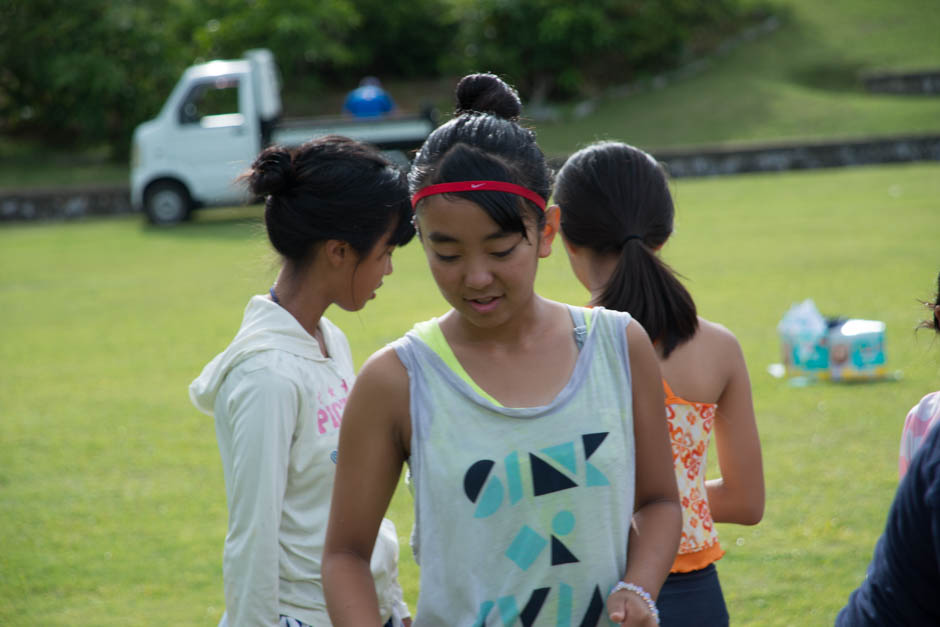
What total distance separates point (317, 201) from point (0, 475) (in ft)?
14.2

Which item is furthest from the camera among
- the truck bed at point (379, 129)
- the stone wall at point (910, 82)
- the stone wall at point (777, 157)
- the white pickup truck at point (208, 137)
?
the stone wall at point (910, 82)

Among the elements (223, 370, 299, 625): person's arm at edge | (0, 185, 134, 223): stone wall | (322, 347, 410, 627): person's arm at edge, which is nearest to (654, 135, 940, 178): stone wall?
(0, 185, 134, 223): stone wall

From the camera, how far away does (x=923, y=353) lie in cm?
745

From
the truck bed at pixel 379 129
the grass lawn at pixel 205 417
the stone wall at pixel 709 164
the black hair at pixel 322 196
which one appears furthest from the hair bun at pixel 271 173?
the stone wall at pixel 709 164

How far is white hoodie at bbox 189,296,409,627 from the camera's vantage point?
6.64 ft

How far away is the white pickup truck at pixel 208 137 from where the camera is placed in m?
17.3

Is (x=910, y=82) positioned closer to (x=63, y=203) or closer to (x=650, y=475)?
(x=63, y=203)

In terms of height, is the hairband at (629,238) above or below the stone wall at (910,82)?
above

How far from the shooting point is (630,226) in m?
2.22

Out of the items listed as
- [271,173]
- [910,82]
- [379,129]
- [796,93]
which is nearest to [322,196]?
[271,173]

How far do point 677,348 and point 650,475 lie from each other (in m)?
0.48

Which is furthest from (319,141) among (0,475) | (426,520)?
(0,475)

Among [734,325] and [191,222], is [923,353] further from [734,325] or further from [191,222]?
[191,222]

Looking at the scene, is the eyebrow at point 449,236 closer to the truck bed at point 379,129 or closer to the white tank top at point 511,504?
the white tank top at point 511,504
